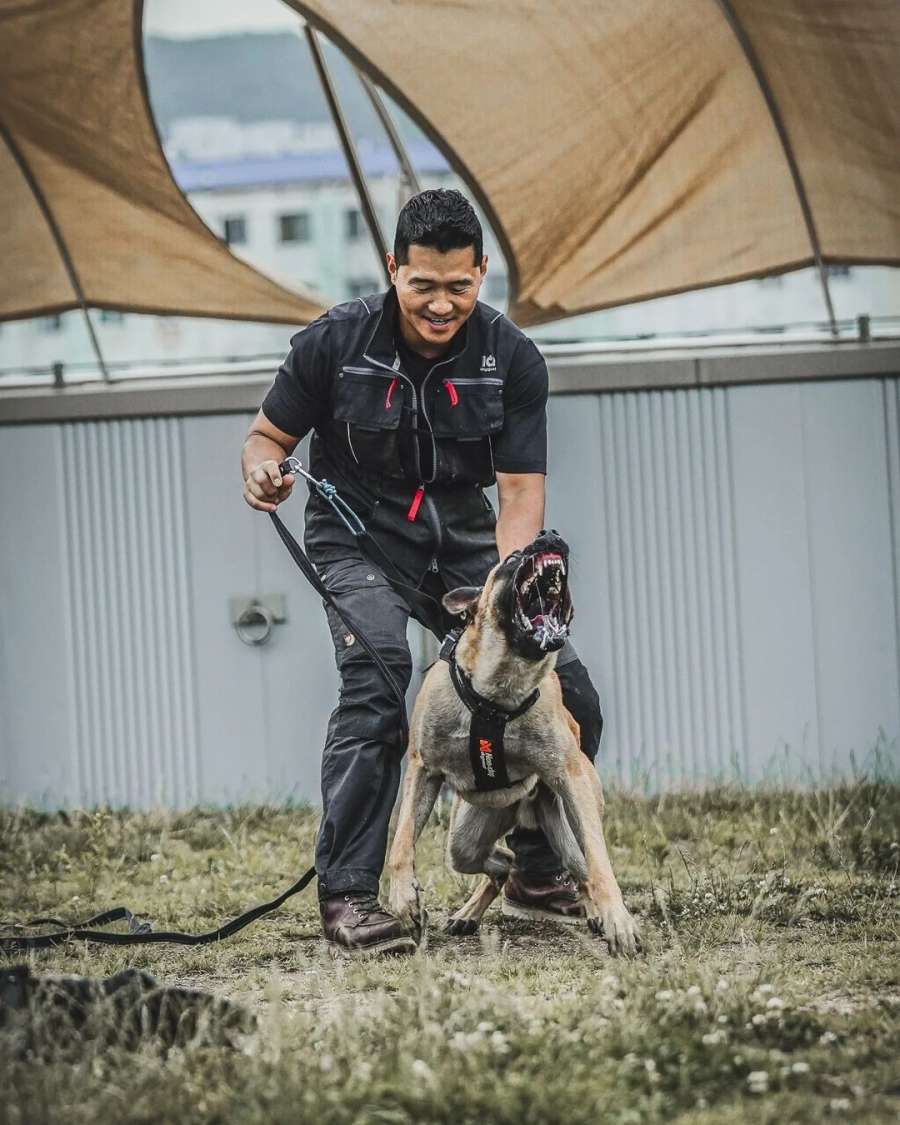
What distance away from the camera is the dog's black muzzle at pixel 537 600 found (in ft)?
13.7

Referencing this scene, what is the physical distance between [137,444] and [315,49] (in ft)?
7.33

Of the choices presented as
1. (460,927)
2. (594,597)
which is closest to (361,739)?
(460,927)

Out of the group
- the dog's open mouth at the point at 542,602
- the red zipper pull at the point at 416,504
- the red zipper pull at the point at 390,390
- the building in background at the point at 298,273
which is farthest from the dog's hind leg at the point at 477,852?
the building in background at the point at 298,273

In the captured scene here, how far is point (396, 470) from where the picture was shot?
482cm

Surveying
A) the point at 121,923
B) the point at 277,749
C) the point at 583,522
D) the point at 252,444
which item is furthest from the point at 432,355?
the point at 277,749

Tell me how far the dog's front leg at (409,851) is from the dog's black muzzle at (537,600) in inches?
23.3

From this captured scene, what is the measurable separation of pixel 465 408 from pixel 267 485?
69 cm

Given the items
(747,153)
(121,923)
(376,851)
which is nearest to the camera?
(376,851)

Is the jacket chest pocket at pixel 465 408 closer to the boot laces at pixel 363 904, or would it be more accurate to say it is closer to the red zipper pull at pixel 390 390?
the red zipper pull at pixel 390 390

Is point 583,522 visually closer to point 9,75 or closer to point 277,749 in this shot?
point 277,749

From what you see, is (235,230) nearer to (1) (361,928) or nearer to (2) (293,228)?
(2) (293,228)

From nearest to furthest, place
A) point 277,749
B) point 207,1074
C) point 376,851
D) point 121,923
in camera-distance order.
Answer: point 207,1074 < point 376,851 < point 121,923 < point 277,749

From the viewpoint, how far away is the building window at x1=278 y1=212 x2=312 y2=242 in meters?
8.34

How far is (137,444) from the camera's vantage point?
26.9ft
